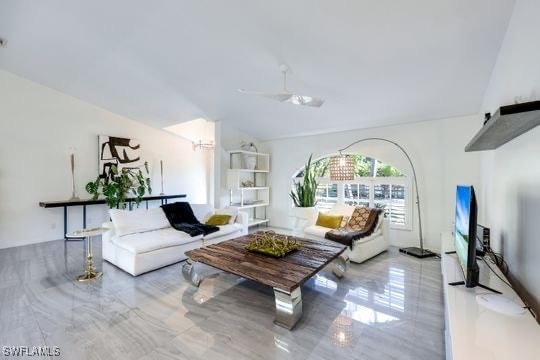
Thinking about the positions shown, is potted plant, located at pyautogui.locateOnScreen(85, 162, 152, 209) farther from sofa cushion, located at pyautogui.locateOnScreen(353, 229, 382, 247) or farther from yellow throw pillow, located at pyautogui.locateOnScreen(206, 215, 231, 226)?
sofa cushion, located at pyautogui.locateOnScreen(353, 229, 382, 247)

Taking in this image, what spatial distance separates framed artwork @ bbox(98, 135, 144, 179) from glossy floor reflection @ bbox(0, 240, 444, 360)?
2.68 meters

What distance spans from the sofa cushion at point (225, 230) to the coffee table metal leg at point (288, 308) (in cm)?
225

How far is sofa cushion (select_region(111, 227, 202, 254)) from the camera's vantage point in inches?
130

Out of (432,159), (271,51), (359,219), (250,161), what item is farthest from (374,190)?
(271,51)

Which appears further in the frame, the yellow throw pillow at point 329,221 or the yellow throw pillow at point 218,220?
the yellow throw pillow at point 218,220

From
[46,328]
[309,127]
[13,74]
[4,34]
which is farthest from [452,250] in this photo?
[13,74]

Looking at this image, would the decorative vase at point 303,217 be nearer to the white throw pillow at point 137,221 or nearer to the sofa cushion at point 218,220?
the sofa cushion at point 218,220

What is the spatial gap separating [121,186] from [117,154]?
47.3 inches

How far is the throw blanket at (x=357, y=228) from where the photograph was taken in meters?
3.76

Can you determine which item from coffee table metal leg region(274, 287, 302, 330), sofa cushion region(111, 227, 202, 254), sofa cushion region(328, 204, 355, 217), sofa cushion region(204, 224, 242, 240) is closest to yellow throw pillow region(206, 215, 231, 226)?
sofa cushion region(204, 224, 242, 240)

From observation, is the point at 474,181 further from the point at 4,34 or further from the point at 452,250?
the point at 4,34

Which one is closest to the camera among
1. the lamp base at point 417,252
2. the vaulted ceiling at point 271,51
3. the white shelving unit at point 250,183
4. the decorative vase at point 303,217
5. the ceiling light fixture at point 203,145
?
the vaulted ceiling at point 271,51

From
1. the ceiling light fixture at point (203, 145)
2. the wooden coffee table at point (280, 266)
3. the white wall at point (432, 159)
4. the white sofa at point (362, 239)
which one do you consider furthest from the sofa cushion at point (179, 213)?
the white wall at point (432, 159)

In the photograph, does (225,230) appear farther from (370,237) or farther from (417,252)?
(417,252)
